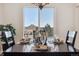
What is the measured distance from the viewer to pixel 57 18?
48.0 inches

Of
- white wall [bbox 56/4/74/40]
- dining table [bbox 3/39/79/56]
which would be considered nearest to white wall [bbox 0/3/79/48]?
white wall [bbox 56/4/74/40]

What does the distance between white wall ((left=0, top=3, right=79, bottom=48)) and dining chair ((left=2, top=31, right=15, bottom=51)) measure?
0.05 m

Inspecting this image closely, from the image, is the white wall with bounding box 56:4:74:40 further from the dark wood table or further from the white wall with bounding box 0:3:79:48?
the dark wood table

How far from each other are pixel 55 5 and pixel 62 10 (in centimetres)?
11

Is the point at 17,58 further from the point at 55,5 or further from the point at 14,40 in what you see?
the point at 55,5

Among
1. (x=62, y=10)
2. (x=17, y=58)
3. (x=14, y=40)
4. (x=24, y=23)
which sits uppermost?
(x=62, y=10)

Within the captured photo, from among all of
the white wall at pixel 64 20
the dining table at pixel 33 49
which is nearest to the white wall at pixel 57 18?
the white wall at pixel 64 20

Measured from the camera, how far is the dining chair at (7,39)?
1183mm

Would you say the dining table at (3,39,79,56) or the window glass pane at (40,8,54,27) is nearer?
the window glass pane at (40,8,54,27)

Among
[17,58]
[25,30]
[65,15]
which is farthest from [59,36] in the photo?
[17,58]

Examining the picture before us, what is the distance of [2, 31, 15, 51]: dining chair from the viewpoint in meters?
1.18

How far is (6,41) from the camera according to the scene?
1231 mm

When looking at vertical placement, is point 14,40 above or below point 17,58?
above

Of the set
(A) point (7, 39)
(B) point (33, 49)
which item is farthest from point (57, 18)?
(B) point (33, 49)
